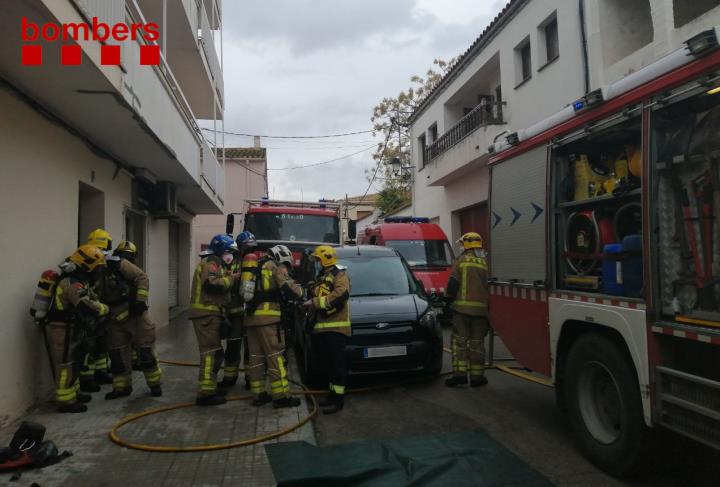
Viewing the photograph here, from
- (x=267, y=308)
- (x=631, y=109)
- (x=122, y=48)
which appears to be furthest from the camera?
(x=267, y=308)

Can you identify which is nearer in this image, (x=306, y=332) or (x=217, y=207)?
(x=306, y=332)

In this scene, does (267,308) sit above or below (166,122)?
below

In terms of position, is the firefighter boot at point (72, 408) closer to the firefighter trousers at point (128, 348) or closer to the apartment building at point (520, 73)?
the firefighter trousers at point (128, 348)

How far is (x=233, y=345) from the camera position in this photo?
6.54 metres

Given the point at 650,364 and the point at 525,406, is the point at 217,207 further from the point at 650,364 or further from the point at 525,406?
the point at 650,364

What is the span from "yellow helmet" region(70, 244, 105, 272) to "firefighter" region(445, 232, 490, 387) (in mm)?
3995

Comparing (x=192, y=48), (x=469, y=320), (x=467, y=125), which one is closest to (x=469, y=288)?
(x=469, y=320)

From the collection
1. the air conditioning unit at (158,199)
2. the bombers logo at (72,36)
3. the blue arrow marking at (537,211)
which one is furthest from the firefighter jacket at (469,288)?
the air conditioning unit at (158,199)

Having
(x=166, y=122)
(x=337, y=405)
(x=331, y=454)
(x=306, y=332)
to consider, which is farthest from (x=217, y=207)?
(x=331, y=454)

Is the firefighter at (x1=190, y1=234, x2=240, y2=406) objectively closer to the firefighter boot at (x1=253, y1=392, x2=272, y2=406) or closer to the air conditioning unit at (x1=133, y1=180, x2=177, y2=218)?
the firefighter boot at (x1=253, y1=392, x2=272, y2=406)

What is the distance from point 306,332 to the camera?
6758 millimetres

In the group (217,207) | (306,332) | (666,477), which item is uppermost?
(217,207)

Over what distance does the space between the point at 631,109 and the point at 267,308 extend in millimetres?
3918

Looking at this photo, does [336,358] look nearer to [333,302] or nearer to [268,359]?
[333,302]
